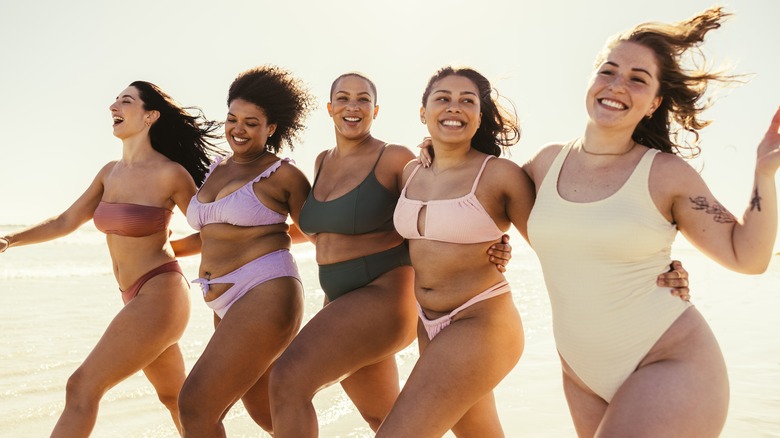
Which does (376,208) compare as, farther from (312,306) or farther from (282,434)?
(312,306)

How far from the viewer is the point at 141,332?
4.50 m

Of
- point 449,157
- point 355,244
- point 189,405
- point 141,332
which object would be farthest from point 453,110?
point 141,332

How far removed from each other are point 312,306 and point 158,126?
24.7ft

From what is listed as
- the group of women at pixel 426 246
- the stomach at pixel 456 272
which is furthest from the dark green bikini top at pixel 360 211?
the stomach at pixel 456 272

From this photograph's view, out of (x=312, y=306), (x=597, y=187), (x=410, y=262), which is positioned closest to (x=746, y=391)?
(x=410, y=262)

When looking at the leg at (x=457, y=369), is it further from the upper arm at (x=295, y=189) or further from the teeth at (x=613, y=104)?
the upper arm at (x=295, y=189)

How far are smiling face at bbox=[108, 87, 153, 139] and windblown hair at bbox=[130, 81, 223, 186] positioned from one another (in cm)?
5

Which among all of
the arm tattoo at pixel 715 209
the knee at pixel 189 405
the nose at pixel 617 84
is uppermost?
the nose at pixel 617 84

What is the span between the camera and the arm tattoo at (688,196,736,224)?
2.83 meters

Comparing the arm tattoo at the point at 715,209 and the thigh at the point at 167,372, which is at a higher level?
the arm tattoo at the point at 715,209

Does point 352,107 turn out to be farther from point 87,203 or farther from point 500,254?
point 87,203

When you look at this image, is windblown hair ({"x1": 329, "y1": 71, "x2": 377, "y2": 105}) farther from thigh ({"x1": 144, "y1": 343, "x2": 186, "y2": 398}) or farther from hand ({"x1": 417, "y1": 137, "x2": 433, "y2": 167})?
thigh ({"x1": 144, "y1": 343, "x2": 186, "y2": 398})

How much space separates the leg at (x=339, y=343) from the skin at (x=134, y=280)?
1303mm

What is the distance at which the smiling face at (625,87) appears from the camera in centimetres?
313
